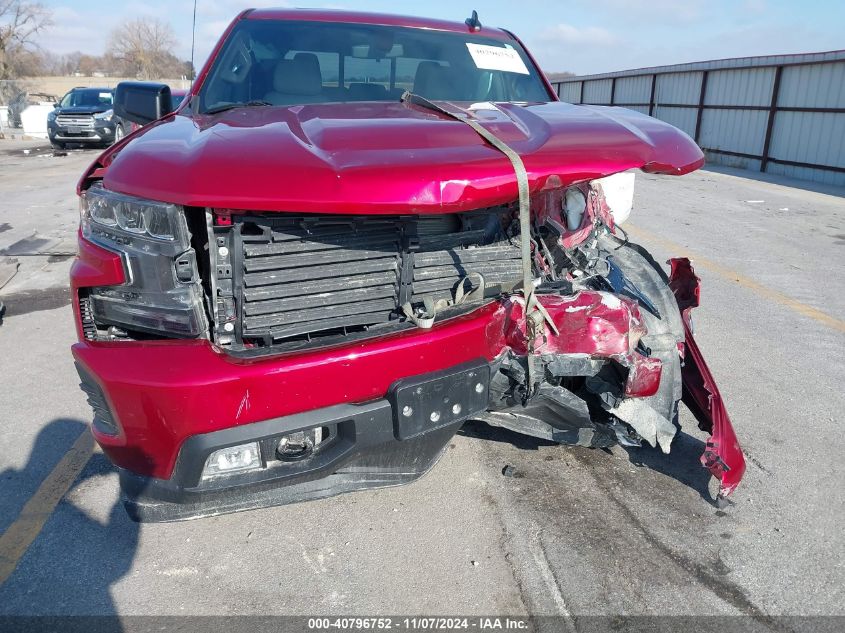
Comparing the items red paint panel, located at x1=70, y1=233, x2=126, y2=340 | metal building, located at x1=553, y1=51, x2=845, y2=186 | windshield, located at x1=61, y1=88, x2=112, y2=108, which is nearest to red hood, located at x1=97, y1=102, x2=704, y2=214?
red paint panel, located at x1=70, y1=233, x2=126, y2=340

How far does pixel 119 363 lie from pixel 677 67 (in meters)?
21.7

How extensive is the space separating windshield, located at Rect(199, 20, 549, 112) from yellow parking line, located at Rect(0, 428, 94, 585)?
167cm

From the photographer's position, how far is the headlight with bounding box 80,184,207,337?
1.98 meters

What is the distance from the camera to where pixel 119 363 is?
6.37ft

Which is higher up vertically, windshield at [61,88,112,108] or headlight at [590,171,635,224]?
windshield at [61,88,112,108]

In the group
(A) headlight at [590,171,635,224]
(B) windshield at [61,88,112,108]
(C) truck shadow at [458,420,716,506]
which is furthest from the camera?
(B) windshield at [61,88,112,108]

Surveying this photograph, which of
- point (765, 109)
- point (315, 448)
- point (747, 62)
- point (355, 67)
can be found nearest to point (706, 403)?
point (315, 448)

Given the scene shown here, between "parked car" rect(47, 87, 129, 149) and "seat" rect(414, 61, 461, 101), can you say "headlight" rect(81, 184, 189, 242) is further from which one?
"parked car" rect(47, 87, 129, 149)

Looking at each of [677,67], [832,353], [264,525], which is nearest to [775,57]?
[677,67]

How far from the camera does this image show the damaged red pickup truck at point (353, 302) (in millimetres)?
1907

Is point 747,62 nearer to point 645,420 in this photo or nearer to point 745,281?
point 745,281

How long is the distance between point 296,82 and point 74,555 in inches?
88.5

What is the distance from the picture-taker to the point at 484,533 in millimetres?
2471

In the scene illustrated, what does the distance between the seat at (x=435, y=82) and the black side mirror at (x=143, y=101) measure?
4.21 ft
